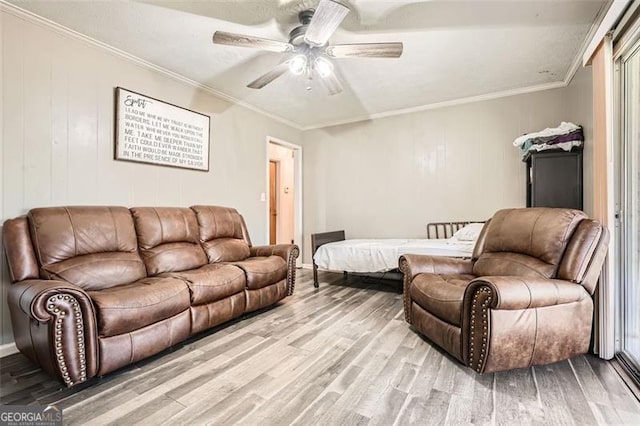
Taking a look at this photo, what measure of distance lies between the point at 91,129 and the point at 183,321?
192 centimetres

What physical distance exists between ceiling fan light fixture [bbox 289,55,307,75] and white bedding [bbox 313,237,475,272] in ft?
7.29

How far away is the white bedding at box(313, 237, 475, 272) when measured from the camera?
10.6 feet

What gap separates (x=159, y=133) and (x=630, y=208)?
405cm

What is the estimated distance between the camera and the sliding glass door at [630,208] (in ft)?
6.25

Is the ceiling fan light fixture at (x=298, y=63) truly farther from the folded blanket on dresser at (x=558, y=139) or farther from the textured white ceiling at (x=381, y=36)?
the folded blanket on dresser at (x=558, y=139)

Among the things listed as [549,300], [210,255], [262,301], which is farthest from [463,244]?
[210,255]

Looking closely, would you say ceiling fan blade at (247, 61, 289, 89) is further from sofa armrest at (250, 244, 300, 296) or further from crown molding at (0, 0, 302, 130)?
sofa armrest at (250, 244, 300, 296)

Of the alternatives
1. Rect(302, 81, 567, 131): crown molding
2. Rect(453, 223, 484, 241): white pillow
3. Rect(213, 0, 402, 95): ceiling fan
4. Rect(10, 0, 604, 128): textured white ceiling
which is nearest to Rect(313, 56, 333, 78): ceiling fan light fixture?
Rect(213, 0, 402, 95): ceiling fan

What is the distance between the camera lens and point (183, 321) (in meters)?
2.15

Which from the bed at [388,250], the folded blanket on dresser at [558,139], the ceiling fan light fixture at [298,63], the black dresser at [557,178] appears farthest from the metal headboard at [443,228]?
the ceiling fan light fixture at [298,63]

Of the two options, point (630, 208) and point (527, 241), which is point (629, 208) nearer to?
point (630, 208)

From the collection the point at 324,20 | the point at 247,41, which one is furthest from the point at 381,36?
the point at 247,41

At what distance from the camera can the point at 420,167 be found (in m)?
4.32

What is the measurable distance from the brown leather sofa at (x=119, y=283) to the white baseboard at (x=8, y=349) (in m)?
0.30
